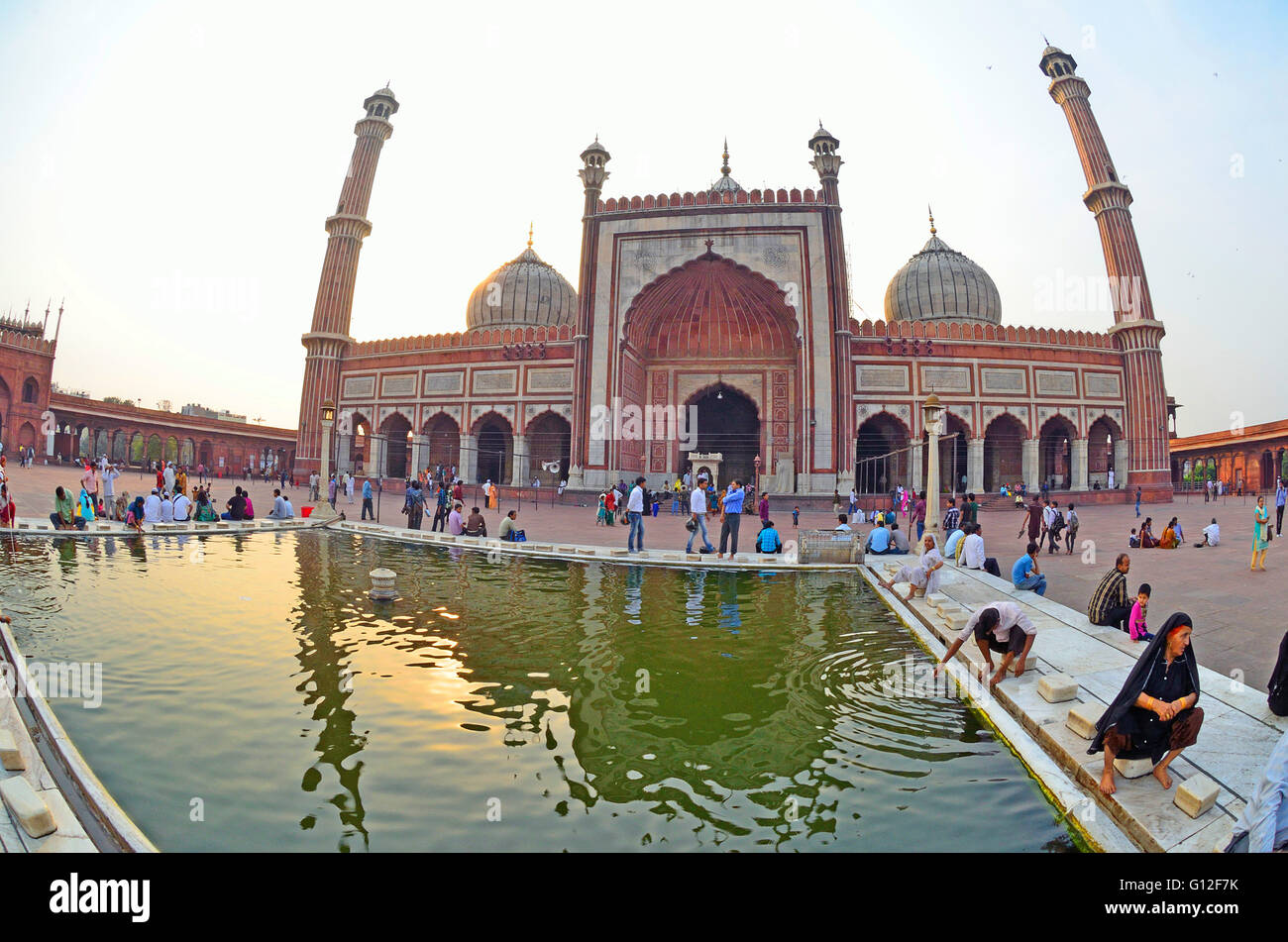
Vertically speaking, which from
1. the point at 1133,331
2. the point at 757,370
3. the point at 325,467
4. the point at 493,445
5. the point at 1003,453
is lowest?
the point at 325,467

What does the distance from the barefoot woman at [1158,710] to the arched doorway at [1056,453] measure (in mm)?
24274

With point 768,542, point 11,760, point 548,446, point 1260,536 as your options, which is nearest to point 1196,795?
point 11,760

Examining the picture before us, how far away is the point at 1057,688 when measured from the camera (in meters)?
3.96

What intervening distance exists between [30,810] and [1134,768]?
457 cm

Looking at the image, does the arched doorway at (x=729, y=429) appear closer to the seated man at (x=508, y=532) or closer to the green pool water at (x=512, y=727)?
the seated man at (x=508, y=532)

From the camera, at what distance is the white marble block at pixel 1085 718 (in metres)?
3.41

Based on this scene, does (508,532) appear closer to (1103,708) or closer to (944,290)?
(1103,708)

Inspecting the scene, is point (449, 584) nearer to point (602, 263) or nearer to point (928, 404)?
point (928, 404)

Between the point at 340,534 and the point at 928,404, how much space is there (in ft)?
37.8

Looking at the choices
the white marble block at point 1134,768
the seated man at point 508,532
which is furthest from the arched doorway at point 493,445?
the white marble block at point 1134,768

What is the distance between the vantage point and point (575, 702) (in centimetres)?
404

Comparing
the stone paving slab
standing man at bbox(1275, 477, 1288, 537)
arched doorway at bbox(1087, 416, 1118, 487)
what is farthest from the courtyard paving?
arched doorway at bbox(1087, 416, 1118, 487)

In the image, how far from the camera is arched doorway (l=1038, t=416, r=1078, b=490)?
24.3 metres

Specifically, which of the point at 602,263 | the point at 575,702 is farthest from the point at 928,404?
the point at 602,263
